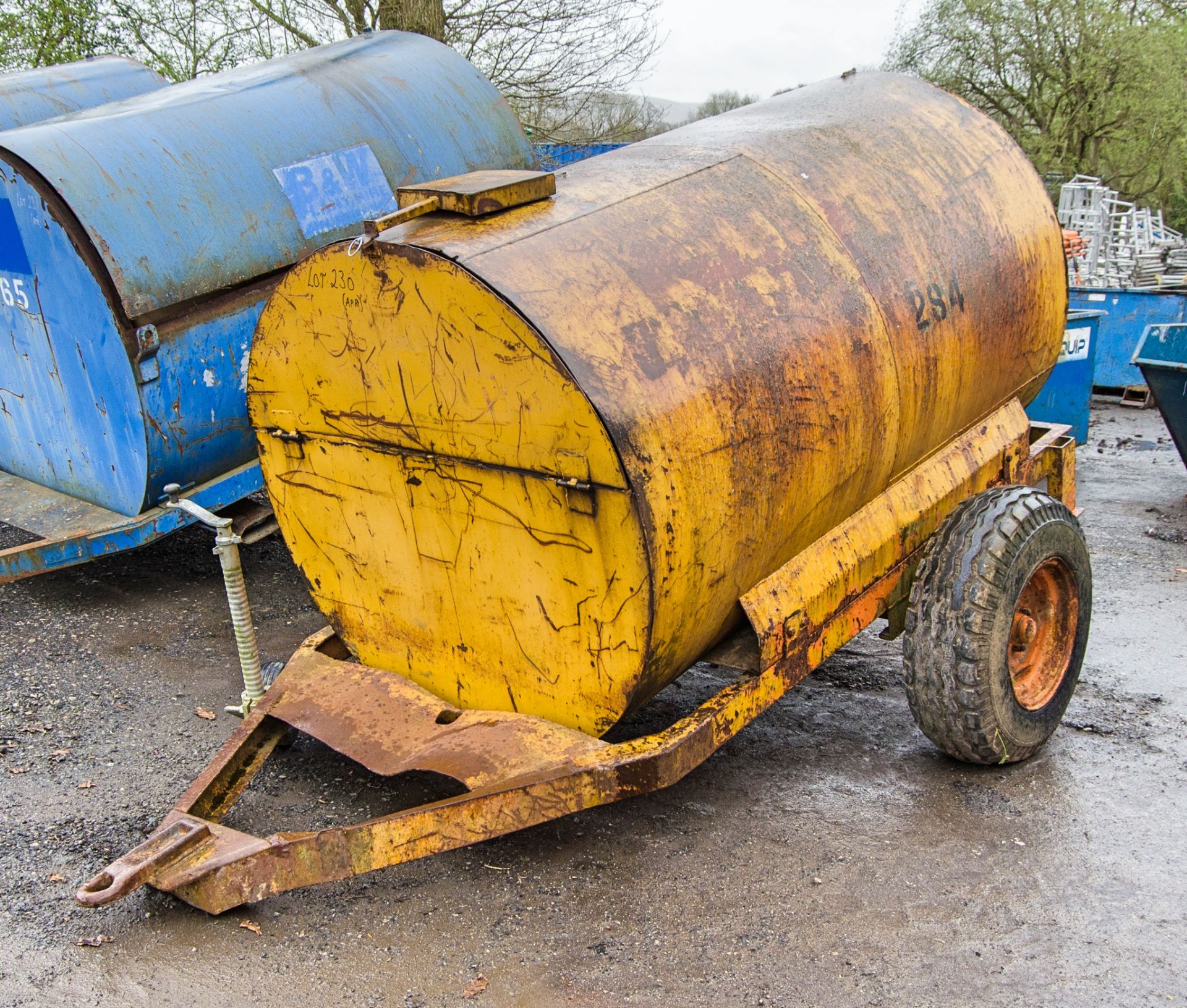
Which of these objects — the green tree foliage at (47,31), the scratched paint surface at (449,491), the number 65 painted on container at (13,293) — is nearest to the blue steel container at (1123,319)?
the scratched paint surface at (449,491)

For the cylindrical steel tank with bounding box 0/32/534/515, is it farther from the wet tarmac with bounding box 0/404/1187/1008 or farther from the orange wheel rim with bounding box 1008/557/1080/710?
the orange wheel rim with bounding box 1008/557/1080/710

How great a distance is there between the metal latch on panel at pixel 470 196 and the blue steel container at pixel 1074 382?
589cm

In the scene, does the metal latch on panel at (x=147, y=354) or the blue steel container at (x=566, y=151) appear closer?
the metal latch on panel at (x=147, y=354)

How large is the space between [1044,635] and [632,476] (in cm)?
220

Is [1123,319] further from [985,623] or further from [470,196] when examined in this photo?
[470,196]

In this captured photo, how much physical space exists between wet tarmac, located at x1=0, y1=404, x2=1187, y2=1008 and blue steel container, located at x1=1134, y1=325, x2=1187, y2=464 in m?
2.76

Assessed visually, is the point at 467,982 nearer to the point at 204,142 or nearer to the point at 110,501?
the point at 110,501

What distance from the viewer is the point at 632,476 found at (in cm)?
276

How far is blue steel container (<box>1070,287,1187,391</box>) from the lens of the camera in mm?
9945

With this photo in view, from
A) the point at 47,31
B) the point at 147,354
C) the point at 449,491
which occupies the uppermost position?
the point at 47,31

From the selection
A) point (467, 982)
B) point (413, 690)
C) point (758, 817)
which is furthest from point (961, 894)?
point (413, 690)

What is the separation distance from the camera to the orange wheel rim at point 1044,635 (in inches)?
157

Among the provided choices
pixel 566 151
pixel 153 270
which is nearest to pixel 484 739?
pixel 153 270

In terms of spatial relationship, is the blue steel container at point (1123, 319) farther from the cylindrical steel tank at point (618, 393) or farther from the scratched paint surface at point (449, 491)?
the scratched paint surface at point (449, 491)
